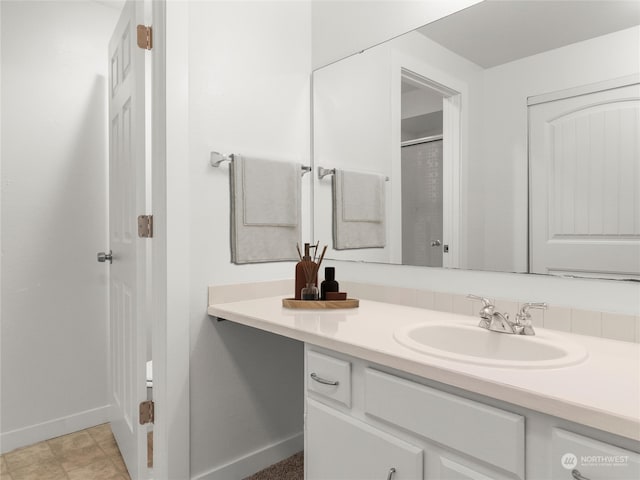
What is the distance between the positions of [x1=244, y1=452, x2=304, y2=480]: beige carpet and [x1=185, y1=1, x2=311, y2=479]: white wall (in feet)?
0.11

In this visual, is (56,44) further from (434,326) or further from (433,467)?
(433,467)

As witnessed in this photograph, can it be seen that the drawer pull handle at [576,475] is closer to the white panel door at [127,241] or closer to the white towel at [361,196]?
Answer: the white towel at [361,196]

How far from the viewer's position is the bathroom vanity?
0.74 meters

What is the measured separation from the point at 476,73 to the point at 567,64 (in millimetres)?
287

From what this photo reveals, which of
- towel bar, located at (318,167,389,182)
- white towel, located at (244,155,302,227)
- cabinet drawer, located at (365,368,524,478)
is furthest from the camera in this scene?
towel bar, located at (318,167,389,182)

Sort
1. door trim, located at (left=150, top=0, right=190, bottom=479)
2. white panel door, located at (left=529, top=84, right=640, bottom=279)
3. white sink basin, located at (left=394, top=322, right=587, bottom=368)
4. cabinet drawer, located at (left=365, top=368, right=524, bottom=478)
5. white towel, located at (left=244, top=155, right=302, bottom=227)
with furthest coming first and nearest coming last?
white towel, located at (left=244, top=155, right=302, bottom=227) → door trim, located at (left=150, top=0, right=190, bottom=479) → white panel door, located at (left=529, top=84, right=640, bottom=279) → white sink basin, located at (left=394, top=322, right=587, bottom=368) → cabinet drawer, located at (left=365, top=368, right=524, bottom=478)

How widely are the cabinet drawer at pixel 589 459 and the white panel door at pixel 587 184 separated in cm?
61

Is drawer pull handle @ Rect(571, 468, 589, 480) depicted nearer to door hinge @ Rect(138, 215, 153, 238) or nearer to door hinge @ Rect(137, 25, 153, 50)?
door hinge @ Rect(138, 215, 153, 238)

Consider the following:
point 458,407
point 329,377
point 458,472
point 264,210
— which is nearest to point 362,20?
point 264,210

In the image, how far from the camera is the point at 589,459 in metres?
0.73

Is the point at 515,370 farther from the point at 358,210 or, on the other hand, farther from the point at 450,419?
the point at 358,210

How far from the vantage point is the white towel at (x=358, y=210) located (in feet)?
5.93

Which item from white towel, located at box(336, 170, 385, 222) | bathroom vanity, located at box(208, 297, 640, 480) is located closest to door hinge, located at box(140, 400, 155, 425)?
bathroom vanity, located at box(208, 297, 640, 480)

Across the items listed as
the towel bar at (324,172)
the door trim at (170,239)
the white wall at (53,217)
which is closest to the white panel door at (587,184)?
the towel bar at (324,172)
